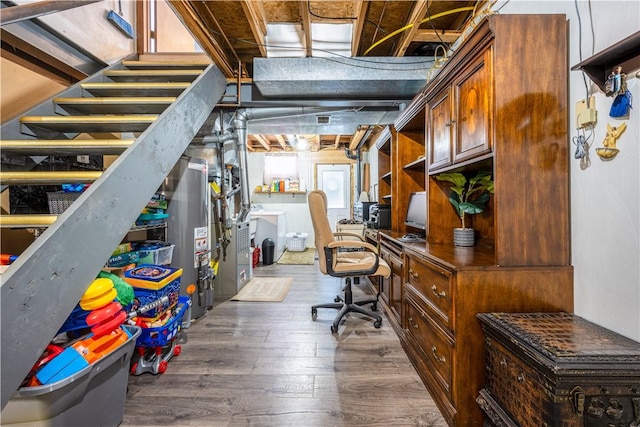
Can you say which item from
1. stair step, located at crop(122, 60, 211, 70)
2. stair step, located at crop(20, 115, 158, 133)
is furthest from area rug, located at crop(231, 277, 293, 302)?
stair step, located at crop(122, 60, 211, 70)

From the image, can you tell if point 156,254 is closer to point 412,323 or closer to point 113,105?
point 113,105

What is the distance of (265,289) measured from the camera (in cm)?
354

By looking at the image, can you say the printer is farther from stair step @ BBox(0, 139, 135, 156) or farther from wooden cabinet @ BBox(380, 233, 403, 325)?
stair step @ BBox(0, 139, 135, 156)

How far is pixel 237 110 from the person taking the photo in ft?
11.1

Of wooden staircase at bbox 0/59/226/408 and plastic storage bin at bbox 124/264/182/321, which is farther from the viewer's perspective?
plastic storage bin at bbox 124/264/182/321

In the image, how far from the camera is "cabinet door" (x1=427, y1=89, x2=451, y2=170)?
1.80 meters

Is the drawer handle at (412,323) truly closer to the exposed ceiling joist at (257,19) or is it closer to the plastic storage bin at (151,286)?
the plastic storage bin at (151,286)

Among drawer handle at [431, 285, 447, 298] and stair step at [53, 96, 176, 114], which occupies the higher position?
stair step at [53, 96, 176, 114]

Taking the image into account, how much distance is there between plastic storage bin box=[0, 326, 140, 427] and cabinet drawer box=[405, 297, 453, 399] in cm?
162

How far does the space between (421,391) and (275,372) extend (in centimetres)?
94

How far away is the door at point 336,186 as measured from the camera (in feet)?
22.7

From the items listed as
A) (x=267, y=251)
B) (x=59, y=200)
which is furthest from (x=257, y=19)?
(x=267, y=251)

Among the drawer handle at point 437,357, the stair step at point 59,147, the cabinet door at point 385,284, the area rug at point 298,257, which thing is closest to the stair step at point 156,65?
the stair step at point 59,147

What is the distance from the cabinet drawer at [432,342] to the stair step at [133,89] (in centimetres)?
256
